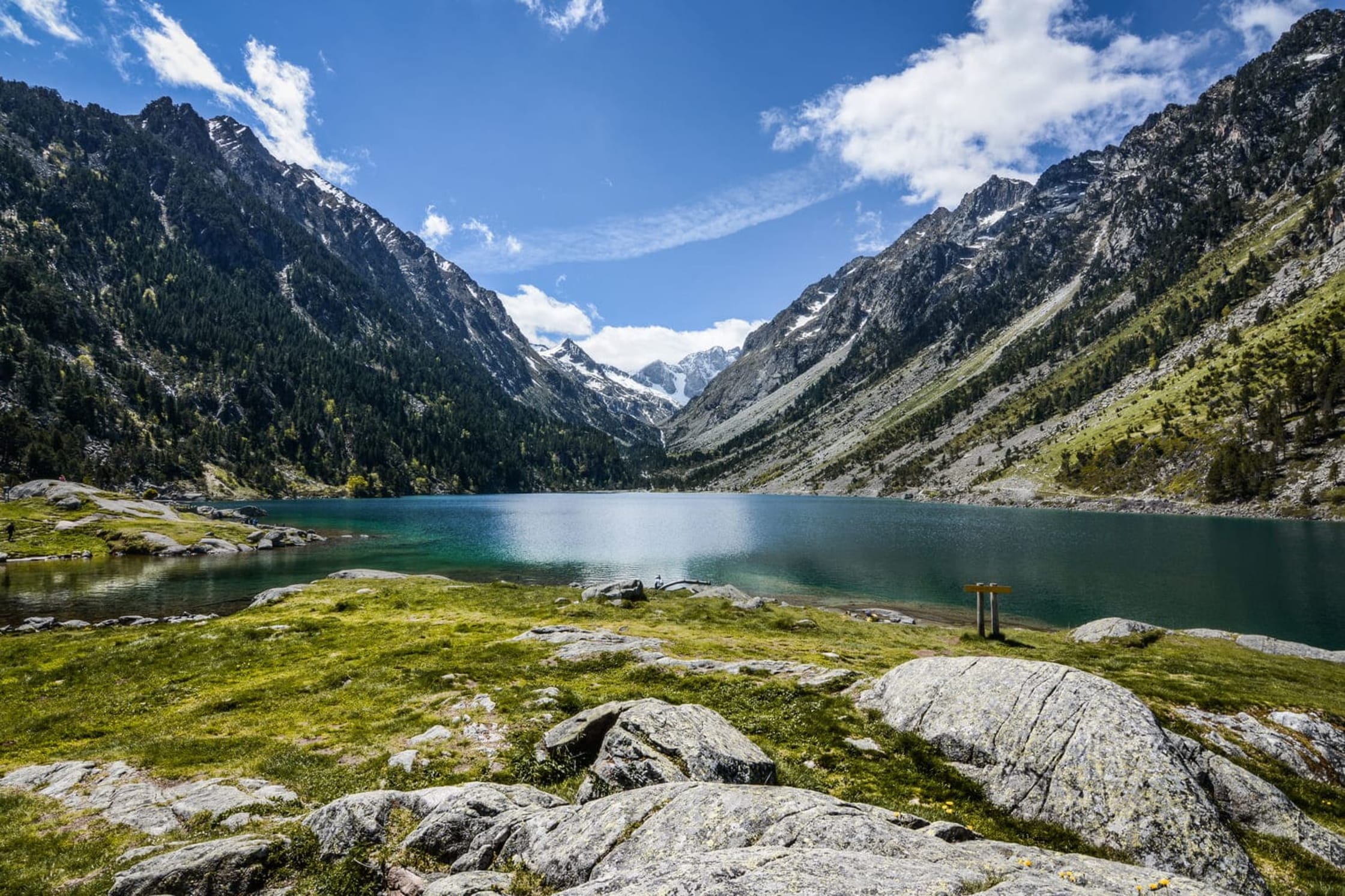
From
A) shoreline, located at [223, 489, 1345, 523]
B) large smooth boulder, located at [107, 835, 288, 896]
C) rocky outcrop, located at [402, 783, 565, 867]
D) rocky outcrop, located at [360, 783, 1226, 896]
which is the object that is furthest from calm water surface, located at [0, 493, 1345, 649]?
large smooth boulder, located at [107, 835, 288, 896]

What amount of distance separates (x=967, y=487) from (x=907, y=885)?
215 m

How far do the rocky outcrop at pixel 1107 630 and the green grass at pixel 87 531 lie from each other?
A: 11362cm

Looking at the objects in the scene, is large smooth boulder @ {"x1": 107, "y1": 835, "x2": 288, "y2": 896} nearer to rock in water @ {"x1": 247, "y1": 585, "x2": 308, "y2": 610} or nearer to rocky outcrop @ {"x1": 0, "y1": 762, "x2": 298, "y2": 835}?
rocky outcrop @ {"x1": 0, "y1": 762, "x2": 298, "y2": 835}

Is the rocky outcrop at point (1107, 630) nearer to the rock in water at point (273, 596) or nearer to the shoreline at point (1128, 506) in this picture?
the rock in water at point (273, 596)

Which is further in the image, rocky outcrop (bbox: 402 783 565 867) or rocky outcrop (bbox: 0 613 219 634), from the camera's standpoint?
rocky outcrop (bbox: 0 613 219 634)

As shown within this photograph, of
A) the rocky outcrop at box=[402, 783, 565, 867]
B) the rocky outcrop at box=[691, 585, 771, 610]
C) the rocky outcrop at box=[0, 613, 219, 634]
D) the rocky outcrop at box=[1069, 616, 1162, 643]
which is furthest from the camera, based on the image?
the rocky outcrop at box=[691, 585, 771, 610]

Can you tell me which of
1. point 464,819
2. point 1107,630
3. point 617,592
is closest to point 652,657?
point 464,819

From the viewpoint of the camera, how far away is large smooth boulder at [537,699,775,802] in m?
13.8

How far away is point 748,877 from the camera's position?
7.60 meters

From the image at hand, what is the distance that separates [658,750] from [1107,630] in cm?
4079

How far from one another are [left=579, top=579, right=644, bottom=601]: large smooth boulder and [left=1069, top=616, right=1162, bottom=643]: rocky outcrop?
33.3 meters

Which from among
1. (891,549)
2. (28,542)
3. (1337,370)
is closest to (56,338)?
(28,542)

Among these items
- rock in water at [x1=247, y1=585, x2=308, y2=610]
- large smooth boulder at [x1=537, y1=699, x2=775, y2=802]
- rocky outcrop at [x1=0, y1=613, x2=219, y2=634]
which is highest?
large smooth boulder at [x1=537, y1=699, x2=775, y2=802]

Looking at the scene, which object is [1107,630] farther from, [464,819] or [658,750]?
[464,819]
